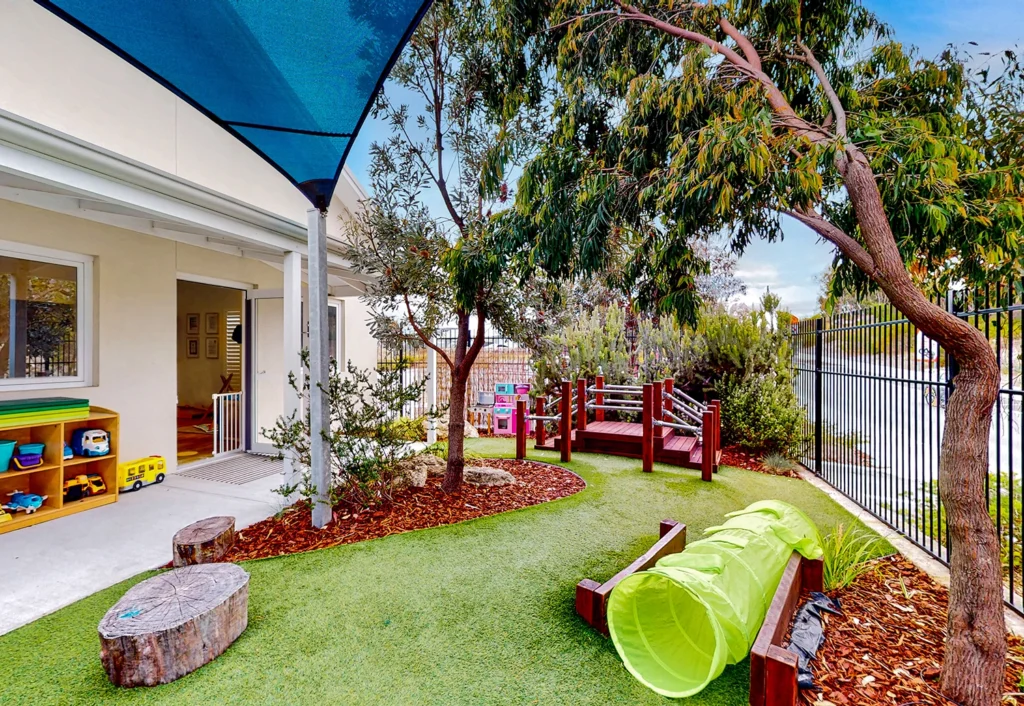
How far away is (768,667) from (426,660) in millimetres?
1471

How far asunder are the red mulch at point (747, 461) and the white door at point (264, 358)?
6.37m

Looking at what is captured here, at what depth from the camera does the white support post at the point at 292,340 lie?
14.2 feet

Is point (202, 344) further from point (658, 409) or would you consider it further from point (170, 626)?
point (658, 409)

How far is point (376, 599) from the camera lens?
2.69 meters

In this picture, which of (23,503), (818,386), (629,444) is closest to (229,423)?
(23,503)

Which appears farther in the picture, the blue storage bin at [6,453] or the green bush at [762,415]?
the green bush at [762,415]

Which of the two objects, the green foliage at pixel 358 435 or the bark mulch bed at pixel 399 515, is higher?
the green foliage at pixel 358 435

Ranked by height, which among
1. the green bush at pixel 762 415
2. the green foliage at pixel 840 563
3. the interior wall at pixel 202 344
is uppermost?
the interior wall at pixel 202 344

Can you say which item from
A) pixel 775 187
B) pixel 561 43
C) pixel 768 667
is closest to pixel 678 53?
pixel 561 43

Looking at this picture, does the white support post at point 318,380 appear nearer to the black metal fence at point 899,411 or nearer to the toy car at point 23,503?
the toy car at point 23,503

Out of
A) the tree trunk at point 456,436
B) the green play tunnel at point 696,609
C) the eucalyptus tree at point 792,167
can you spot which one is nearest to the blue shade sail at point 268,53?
the eucalyptus tree at point 792,167

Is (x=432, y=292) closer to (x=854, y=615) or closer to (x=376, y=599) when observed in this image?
(x=376, y=599)

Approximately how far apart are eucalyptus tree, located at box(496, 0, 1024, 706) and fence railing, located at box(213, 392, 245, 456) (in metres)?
4.98

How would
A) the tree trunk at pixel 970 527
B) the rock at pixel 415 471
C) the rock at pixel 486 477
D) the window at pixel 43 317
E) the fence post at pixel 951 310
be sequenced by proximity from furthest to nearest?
the rock at pixel 486 477 → the rock at pixel 415 471 → the window at pixel 43 317 → the fence post at pixel 951 310 → the tree trunk at pixel 970 527
